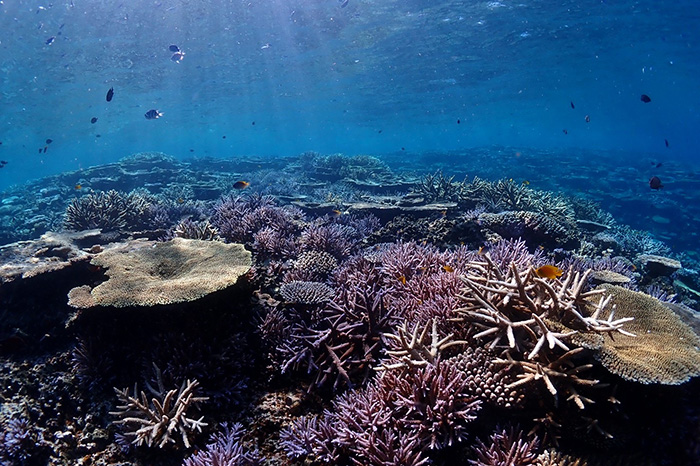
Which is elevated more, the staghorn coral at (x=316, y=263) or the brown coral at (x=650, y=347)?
the brown coral at (x=650, y=347)

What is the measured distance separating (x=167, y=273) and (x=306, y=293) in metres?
1.91

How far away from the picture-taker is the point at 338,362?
3711 mm

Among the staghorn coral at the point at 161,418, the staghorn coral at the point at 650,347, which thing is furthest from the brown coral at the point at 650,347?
the staghorn coral at the point at 161,418

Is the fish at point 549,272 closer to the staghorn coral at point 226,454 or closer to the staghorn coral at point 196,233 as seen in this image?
the staghorn coral at point 226,454

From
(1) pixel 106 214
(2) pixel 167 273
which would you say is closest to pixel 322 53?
(1) pixel 106 214

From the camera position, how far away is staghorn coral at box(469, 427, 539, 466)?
248cm

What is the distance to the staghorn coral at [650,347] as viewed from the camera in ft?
8.59

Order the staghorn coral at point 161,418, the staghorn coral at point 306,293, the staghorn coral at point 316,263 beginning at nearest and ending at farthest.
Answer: the staghorn coral at point 161,418 < the staghorn coral at point 306,293 < the staghorn coral at point 316,263

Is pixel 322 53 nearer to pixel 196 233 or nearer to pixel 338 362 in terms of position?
pixel 196 233

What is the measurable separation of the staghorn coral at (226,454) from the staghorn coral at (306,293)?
5.23 feet

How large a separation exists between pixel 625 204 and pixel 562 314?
84.6ft

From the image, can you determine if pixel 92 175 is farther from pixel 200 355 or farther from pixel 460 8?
pixel 460 8

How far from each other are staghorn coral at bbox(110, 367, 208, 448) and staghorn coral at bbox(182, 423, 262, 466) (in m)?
0.19

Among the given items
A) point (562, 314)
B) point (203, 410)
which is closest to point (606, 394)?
point (562, 314)
